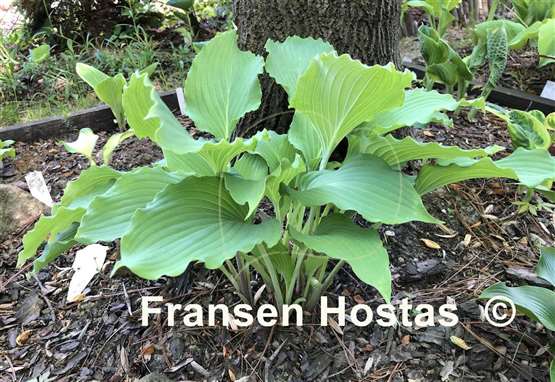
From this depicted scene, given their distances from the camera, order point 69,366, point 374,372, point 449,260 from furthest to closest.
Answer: point 449,260, point 69,366, point 374,372

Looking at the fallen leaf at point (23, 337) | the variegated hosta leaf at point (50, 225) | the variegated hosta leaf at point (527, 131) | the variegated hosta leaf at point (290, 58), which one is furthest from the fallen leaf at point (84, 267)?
the variegated hosta leaf at point (527, 131)

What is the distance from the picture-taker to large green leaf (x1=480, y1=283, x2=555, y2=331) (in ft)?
3.56

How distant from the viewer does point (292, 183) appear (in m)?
1.02

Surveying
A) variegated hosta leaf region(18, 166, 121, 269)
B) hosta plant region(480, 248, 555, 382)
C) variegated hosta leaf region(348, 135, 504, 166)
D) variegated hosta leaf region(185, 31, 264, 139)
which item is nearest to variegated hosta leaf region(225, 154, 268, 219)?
variegated hosta leaf region(185, 31, 264, 139)

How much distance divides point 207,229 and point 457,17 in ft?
8.67

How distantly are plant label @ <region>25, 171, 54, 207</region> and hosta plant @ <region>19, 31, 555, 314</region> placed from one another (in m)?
0.73

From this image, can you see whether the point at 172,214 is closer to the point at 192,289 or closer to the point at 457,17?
the point at 192,289

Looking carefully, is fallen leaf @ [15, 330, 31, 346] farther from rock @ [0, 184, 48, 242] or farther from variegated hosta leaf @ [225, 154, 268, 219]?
variegated hosta leaf @ [225, 154, 268, 219]

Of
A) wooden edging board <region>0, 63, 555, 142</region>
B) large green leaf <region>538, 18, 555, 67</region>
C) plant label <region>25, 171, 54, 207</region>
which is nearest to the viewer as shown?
plant label <region>25, 171, 54, 207</region>

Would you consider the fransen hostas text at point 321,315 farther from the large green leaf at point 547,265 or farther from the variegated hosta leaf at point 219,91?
the variegated hosta leaf at point 219,91

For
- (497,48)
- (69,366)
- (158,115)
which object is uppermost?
(158,115)

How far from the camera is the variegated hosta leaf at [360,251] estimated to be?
859 millimetres

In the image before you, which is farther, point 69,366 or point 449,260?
point 449,260

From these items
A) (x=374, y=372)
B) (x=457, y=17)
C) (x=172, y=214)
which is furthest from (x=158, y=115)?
(x=457, y=17)
